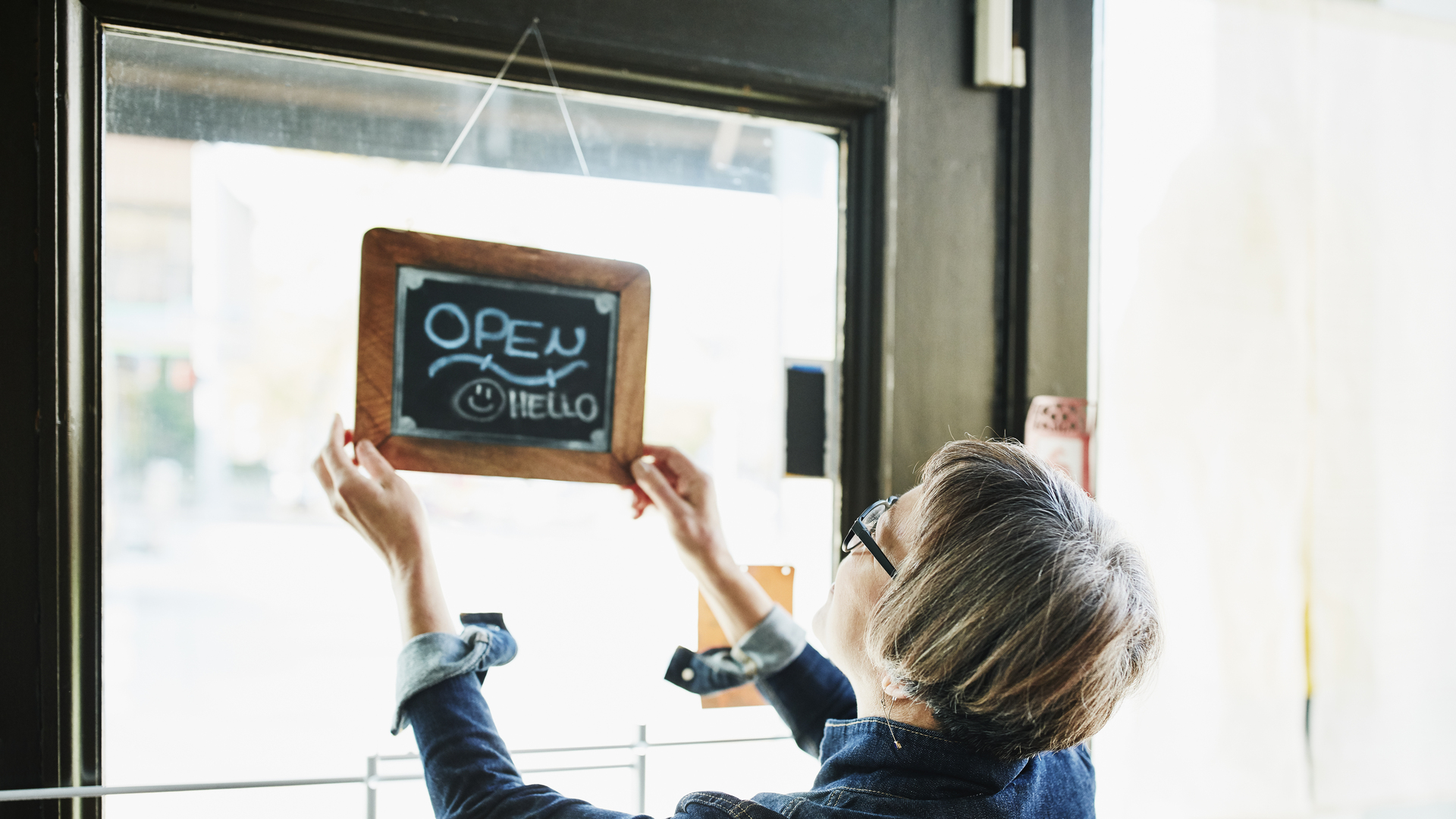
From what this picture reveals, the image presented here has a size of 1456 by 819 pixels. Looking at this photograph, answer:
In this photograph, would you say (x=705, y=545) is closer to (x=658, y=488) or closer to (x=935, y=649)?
(x=658, y=488)

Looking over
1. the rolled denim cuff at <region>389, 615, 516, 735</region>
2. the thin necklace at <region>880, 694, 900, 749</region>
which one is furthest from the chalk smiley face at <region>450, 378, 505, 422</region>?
the thin necklace at <region>880, 694, 900, 749</region>

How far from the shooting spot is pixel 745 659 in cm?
93

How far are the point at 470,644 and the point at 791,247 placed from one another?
60 cm

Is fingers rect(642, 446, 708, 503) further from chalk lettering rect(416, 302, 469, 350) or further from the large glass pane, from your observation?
chalk lettering rect(416, 302, 469, 350)

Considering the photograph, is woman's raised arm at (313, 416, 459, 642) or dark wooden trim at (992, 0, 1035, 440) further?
dark wooden trim at (992, 0, 1035, 440)

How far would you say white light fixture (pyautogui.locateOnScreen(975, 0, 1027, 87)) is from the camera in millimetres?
956

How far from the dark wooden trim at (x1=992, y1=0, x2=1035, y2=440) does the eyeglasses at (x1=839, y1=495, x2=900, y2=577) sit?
0.88 feet

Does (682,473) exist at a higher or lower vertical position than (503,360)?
lower

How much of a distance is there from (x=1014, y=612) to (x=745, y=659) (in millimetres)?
384

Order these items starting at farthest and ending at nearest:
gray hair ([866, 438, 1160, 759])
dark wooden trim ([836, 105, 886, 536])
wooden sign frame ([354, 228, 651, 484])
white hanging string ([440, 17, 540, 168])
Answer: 1. dark wooden trim ([836, 105, 886, 536])
2. white hanging string ([440, 17, 540, 168])
3. wooden sign frame ([354, 228, 651, 484])
4. gray hair ([866, 438, 1160, 759])

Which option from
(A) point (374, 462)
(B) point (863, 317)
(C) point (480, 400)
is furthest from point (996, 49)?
(A) point (374, 462)

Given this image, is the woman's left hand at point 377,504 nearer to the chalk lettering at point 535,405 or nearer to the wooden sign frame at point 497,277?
the wooden sign frame at point 497,277
